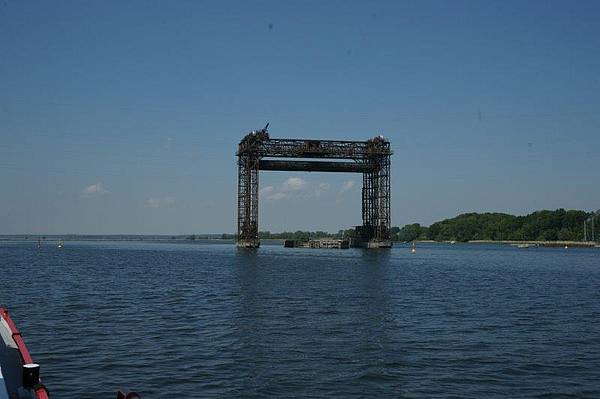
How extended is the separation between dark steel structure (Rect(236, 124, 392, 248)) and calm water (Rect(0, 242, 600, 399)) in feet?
219

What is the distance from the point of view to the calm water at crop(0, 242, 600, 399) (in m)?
15.4

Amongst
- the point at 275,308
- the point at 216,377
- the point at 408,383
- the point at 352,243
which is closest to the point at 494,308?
the point at 275,308

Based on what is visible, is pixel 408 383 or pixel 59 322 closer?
pixel 408 383

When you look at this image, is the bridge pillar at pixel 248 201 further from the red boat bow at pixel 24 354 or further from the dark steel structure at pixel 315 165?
the red boat bow at pixel 24 354

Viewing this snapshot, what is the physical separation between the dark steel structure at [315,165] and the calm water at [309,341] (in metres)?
66.9

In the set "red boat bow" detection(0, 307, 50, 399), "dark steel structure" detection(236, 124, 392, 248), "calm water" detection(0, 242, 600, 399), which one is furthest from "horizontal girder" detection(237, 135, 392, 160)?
"red boat bow" detection(0, 307, 50, 399)

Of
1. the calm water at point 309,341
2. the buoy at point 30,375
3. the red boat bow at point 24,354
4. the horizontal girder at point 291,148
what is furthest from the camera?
the horizontal girder at point 291,148

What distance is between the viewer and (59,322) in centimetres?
2488

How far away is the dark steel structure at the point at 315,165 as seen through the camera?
348 feet

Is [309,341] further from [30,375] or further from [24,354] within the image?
[30,375]

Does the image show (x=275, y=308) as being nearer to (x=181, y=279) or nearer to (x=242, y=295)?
(x=242, y=295)

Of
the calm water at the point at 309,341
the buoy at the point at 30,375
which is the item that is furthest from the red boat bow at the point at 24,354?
the calm water at the point at 309,341

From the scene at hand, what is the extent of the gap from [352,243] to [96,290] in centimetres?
9744

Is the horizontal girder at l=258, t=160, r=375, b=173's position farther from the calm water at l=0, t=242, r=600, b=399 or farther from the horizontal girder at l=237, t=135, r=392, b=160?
the calm water at l=0, t=242, r=600, b=399
